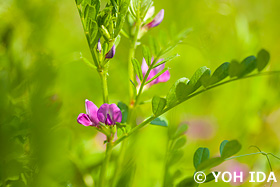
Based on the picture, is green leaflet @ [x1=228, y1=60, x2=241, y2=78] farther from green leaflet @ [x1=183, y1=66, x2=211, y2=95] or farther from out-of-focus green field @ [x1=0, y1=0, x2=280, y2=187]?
out-of-focus green field @ [x1=0, y1=0, x2=280, y2=187]

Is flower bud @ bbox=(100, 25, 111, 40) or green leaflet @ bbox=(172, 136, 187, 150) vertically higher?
flower bud @ bbox=(100, 25, 111, 40)

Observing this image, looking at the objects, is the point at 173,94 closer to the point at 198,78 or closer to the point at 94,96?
the point at 198,78

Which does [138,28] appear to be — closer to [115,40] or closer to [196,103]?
[115,40]

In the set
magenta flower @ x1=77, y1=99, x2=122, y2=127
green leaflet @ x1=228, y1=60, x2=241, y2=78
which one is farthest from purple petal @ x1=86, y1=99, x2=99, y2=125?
green leaflet @ x1=228, y1=60, x2=241, y2=78

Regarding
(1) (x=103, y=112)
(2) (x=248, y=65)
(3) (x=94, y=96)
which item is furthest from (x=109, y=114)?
(3) (x=94, y=96)

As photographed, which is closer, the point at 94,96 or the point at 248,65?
the point at 248,65

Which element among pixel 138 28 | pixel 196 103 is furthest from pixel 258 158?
pixel 138 28

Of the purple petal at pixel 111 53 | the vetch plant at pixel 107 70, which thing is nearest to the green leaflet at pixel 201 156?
the vetch plant at pixel 107 70
